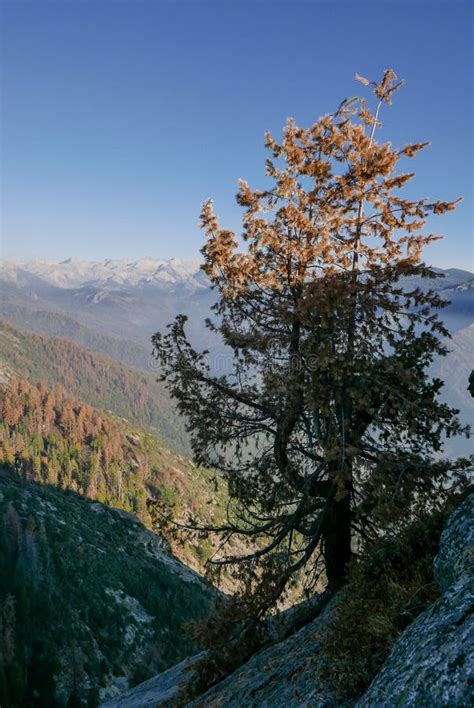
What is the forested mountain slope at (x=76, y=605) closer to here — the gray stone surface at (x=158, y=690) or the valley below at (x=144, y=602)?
the valley below at (x=144, y=602)

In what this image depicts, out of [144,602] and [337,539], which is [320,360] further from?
[144,602]

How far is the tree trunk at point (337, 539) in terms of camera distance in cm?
1197

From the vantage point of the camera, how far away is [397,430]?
1070cm

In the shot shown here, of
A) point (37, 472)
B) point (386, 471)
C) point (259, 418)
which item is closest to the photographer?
point (386, 471)

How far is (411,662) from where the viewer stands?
4.81 meters

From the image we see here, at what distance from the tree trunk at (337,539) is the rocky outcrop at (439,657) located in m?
5.86

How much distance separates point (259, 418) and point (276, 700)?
647 cm

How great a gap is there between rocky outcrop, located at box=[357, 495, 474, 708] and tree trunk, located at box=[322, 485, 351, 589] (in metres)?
5.86

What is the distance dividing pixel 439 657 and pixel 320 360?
18.0 feet

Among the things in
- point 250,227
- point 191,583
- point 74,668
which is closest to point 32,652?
point 74,668

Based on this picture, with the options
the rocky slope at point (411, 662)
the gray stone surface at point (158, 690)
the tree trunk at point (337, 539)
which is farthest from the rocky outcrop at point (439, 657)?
the gray stone surface at point (158, 690)

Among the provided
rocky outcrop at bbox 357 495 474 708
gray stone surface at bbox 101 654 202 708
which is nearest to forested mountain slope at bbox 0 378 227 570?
gray stone surface at bbox 101 654 202 708

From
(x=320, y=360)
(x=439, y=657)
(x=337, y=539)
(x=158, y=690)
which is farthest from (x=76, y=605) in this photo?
(x=439, y=657)

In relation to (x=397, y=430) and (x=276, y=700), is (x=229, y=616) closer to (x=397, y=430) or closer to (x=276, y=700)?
(x=276, y=700)
